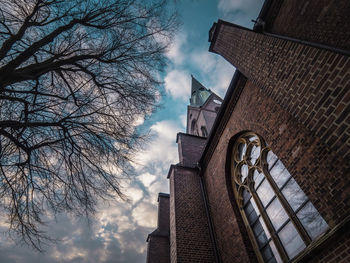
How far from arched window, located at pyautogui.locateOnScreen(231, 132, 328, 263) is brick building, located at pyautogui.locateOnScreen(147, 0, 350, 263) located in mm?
24

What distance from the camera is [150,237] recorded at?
407 inches

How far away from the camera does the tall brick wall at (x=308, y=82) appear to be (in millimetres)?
2467

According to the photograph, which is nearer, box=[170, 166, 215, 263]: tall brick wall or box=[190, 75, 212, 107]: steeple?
box=[170, 166, 215, 263]: tall brick wall

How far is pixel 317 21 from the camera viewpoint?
11.6 feet

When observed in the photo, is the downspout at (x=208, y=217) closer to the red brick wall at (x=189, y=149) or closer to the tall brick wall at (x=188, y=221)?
the tall brick wall at (x=188, y=221)

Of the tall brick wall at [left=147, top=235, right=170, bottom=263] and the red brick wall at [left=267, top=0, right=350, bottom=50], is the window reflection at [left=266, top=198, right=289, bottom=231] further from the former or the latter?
the tall brick wall at [left=147, top=235, right=170, bottom=263]

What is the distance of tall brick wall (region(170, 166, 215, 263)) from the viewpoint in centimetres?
604

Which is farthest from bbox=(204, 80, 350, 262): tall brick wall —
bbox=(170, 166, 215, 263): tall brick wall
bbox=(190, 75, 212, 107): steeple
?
bbox=(190, 75, 212, 107): steeple

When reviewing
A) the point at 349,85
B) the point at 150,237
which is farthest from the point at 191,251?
the point at 349,85

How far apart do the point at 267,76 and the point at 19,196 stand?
6895 mm

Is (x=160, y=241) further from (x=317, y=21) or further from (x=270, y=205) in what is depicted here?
(x=317, y=21)

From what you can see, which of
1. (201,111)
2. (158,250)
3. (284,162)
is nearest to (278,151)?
(284,162)

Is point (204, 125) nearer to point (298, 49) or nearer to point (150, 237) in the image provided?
point (150, 237)

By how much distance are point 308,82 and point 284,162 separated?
5.65 ft
